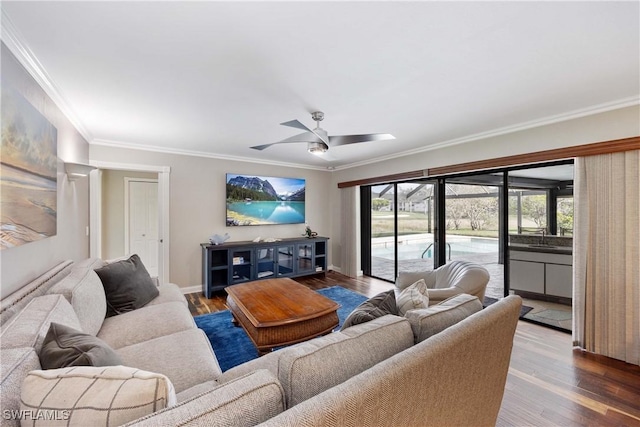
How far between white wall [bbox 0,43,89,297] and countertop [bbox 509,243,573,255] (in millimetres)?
4639

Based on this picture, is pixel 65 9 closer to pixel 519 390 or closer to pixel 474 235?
pixel 519 390

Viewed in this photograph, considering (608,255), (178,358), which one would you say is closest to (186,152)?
(178,358)

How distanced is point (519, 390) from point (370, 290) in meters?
2.60

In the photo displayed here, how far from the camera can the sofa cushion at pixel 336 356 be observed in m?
0.90

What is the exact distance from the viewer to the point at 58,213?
2385mm

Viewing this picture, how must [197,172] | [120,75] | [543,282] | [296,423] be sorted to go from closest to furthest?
[296,423] → [120,75] → [543,282] → [197,172]

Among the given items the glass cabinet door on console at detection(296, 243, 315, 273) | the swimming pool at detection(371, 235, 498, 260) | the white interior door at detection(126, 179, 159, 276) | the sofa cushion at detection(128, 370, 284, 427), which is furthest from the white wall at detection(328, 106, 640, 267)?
the white interior door at detection(126, 179, 159, 276)

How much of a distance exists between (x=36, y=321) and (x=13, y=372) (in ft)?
1.60

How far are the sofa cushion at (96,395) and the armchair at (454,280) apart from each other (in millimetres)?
2115

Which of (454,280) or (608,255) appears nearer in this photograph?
(608,255)

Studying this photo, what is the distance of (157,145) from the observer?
403 centimetres

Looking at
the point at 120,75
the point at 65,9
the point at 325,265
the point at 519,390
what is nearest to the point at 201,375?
the point at 65,9

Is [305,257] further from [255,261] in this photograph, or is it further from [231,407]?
[231,407]

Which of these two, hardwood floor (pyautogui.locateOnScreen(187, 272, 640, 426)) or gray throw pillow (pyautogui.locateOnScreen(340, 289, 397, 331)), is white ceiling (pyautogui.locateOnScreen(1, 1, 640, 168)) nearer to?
gray throw pillow (pyautogui.locateOnScreen(340, 289, 397, 331))
